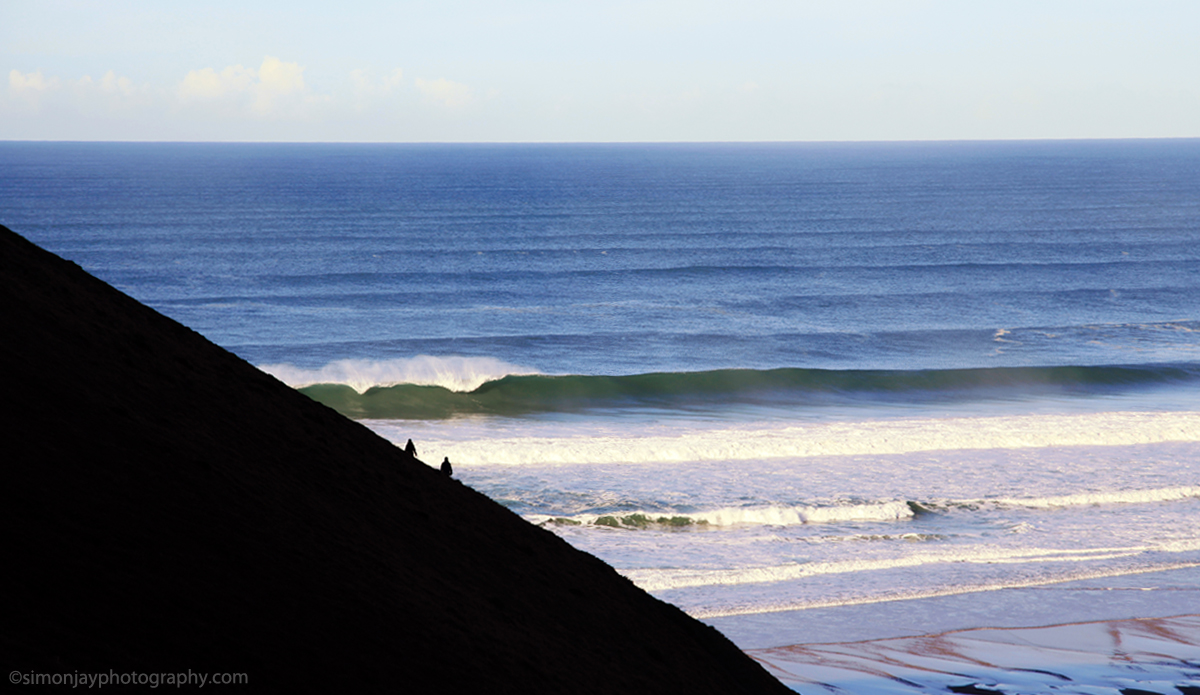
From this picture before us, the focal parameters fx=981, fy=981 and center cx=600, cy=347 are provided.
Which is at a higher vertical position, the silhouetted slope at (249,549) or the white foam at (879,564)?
the silhouetted slope at (249,549)

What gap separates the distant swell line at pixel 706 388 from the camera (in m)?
28.8

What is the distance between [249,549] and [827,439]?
20544mm

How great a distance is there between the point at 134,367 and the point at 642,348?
31235 millimetres

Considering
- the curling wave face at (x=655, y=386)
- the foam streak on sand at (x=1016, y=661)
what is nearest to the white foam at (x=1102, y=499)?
the foam streak on sand at (x=1016, y=661)

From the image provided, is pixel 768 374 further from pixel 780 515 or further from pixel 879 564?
pixel 879 564

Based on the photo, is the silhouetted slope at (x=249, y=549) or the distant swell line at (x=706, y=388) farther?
the distant swell line at (x=706, y=388)

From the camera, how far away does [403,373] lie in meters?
32.0

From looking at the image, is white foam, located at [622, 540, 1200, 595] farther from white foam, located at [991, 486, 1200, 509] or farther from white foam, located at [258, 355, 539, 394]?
white foam, located at [258, 355, 539, 394]

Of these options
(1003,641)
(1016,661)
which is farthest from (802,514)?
(1016,661)

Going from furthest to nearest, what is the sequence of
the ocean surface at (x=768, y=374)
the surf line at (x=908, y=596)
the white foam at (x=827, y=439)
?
the white foam at (x=827, y=439)
the ocean surface at (x=768, y=374)
the surf line at (x=908, y=596)

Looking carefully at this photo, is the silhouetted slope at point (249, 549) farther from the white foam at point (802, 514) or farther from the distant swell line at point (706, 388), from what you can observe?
the distant swell line at point (706, 388)

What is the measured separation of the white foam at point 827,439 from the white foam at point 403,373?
18.7 ft

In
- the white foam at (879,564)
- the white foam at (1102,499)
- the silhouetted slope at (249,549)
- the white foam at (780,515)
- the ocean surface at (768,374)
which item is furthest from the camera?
the white foam at (1102,499)

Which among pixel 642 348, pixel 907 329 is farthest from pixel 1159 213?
pixel 642 348
